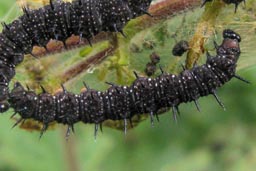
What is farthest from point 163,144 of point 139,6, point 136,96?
point 139,6

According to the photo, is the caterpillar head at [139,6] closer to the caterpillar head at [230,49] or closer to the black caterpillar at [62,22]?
the black caterpillar at [62,22]

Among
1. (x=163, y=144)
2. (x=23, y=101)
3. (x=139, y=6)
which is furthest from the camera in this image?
(x=163, y=144)

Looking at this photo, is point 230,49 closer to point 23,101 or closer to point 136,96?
point 136,96

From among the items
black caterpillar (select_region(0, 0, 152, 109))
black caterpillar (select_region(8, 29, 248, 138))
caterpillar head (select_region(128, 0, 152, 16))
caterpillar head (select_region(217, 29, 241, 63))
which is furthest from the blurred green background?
caterpillar head (select_region(128, 0, 152, 16))

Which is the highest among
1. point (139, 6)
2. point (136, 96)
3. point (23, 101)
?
point (139, 6)

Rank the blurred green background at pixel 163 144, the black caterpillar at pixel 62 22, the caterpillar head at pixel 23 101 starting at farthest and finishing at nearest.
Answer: the blurred green background at pixel 163 144
the caterpillar head at pixel 23 101
the black caterpillar at pixel 62 22

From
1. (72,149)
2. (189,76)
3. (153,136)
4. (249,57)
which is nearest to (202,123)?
(153,136)

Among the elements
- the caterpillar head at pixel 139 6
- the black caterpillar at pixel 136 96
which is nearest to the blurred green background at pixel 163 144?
the black caterpillar at pixel 136 96
